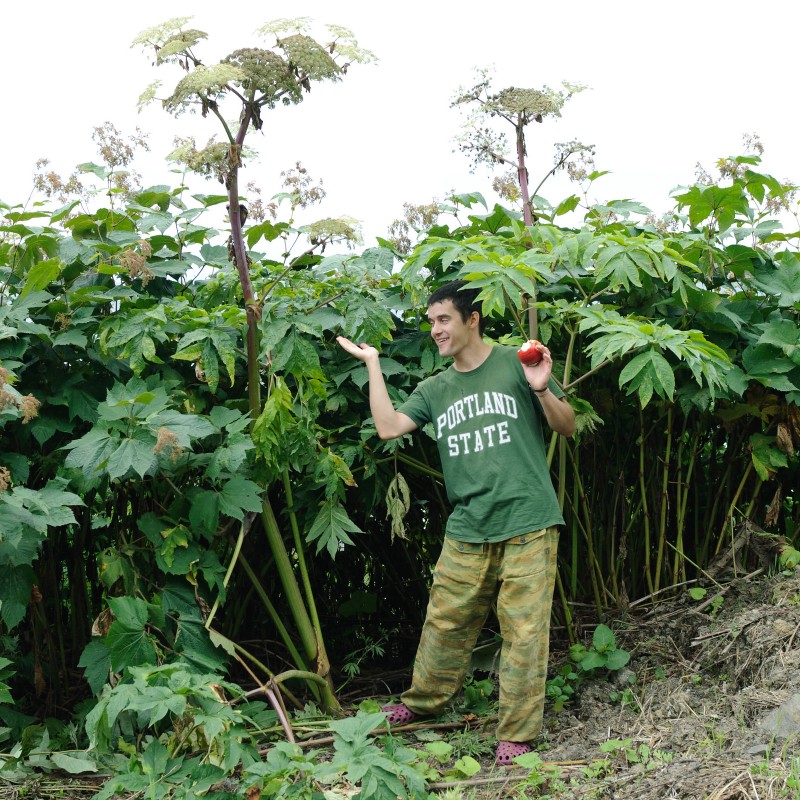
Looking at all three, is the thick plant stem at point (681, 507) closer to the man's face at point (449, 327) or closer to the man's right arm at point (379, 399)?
the man's face at point (449, 327)

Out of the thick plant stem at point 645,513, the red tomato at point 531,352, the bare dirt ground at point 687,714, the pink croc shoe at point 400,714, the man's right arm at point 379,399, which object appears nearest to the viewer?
the bare dirt ground at point 687,714

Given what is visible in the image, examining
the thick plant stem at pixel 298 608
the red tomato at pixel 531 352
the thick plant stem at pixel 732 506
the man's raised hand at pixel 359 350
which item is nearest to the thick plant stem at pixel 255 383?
the thick plant stem at pixel 298 608

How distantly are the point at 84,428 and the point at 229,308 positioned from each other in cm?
86

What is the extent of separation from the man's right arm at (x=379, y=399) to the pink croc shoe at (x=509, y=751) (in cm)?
126

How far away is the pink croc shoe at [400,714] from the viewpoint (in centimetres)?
388

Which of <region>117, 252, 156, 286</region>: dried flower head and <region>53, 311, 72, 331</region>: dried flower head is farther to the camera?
<region>53, 311, 72, 331</region>: dried flower head

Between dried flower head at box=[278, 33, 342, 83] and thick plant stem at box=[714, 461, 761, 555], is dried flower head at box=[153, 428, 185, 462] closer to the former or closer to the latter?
dried flower head at box=[278, 33, 342, 83]

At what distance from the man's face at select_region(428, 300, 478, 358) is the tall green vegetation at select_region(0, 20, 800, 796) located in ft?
0.56

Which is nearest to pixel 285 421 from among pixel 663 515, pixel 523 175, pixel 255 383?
pixel 255 383

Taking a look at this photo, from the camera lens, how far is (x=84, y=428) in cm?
389

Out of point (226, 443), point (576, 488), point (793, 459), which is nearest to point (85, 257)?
point (226, 443)

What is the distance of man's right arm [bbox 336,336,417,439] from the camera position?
12.2 ft

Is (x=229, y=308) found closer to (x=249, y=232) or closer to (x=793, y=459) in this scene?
(x=249, y=232)

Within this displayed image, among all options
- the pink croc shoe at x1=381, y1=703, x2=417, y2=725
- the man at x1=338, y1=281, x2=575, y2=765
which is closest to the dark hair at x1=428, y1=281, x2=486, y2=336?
the man at x1=338, y1=281, x2=575, y2=765
